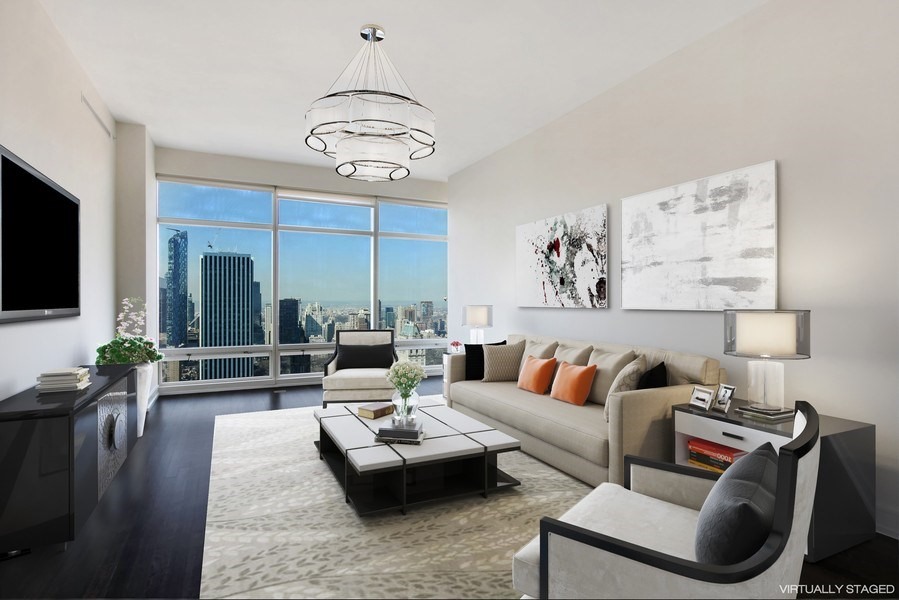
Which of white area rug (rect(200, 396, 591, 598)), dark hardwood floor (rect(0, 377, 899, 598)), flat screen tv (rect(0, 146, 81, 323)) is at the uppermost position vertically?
flat screen tv (rect(0, 146, 81, 323))

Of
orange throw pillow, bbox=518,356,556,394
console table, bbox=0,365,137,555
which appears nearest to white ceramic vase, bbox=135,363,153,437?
console table, bbox=0,365,137,555

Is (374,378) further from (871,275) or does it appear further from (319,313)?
(871,275)

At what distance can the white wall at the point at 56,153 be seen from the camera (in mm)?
2719

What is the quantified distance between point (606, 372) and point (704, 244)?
118 cm

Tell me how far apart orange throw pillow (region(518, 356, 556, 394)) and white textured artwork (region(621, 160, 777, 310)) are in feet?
2.81

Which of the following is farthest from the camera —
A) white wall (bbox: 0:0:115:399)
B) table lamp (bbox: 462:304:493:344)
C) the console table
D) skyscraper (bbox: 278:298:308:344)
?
skyscraper (bbox: 278:298:308:344)

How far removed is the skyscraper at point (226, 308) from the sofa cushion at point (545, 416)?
3.47 meters

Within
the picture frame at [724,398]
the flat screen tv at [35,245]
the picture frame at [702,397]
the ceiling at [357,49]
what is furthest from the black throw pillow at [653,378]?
the flat screen tv at [35,245]

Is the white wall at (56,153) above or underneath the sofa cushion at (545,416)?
above

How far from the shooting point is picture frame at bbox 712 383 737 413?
110 inches

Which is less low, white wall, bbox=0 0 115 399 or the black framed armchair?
white wall, bbox=0 0 115 399

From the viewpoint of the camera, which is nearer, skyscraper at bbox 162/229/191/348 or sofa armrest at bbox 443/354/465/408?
sofa armrest at bbox 443/354/465/408

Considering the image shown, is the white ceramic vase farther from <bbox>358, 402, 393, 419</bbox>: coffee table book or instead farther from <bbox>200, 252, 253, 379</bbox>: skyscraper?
<bbox>358, 402, 393, 419</bbox>: coffee table book

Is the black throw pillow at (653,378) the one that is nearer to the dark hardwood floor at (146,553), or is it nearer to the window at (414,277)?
the dark hardwood floor at (146,553)
